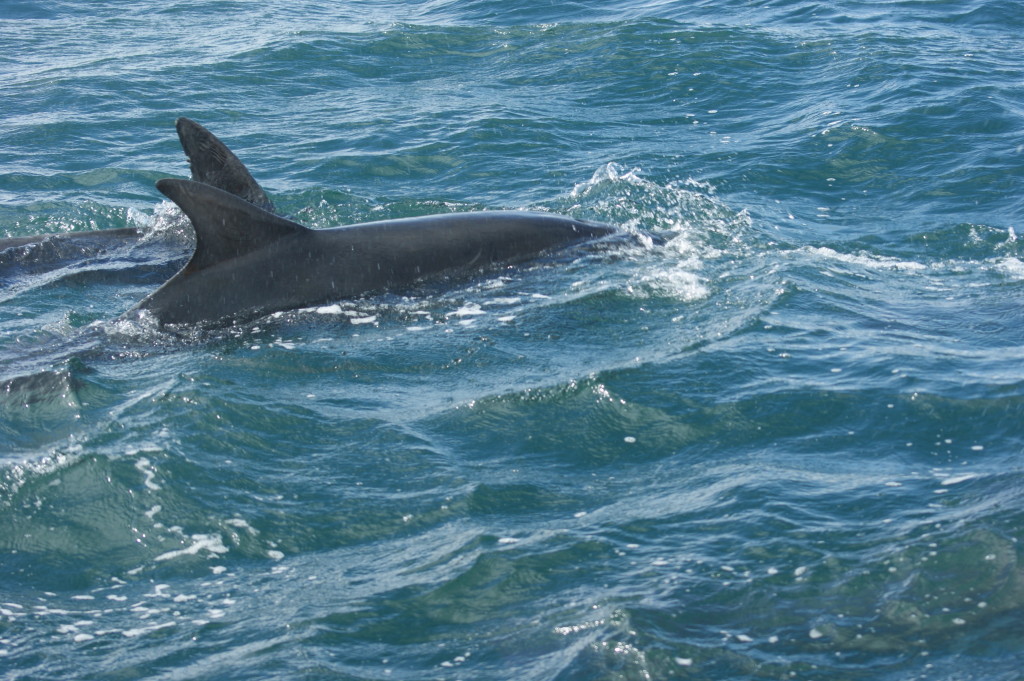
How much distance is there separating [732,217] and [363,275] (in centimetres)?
463

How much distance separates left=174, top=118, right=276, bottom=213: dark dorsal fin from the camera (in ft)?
34.7

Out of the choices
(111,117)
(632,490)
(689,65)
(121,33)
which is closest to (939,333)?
(632,490)

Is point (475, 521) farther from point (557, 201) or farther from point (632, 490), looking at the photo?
point (557, 201)

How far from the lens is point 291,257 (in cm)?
960

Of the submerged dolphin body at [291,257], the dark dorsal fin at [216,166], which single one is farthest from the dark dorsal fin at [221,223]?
the dark dorsal fin at [216,166]

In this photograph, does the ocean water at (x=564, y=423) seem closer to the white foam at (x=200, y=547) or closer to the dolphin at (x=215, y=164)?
the white foam at (x=200, y=547)

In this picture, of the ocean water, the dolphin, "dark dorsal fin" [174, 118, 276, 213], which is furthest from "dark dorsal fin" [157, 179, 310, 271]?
"dark dorsal fin" [174, 118, 276, 213]

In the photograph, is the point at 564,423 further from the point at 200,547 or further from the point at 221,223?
the point at 221,223

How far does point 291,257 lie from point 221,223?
0.73 meters

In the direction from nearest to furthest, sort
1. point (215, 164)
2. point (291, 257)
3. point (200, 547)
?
point (200, 547) < point (291, 257) < point (215, 164)

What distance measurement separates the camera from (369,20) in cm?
2459

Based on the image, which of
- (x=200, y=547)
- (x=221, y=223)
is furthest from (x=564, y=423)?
(x=221, y=223)

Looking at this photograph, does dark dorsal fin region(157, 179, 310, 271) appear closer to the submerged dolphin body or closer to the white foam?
the submerged dolphin body

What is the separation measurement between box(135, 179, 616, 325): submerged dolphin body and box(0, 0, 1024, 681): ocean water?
0.75ft
